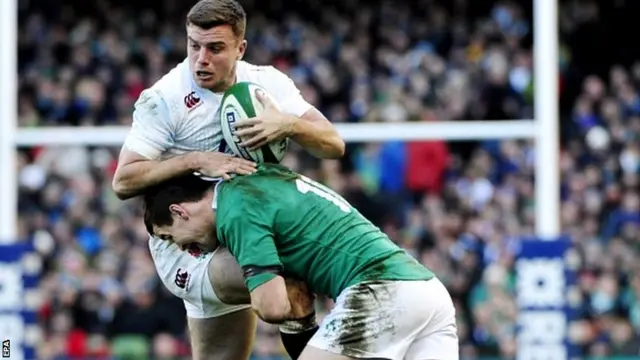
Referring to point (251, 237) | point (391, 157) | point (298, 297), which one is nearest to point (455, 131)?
point (391, 157)

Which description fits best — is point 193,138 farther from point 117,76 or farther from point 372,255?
point 117,76

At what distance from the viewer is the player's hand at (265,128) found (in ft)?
20.1

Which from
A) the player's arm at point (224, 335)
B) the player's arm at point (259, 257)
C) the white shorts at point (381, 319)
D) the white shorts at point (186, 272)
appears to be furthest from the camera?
the player's arm at point (224, 335)

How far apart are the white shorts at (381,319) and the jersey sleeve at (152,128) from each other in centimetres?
103

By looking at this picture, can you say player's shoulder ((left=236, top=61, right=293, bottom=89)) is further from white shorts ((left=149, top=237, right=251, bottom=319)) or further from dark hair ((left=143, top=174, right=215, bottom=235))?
white shorts ((left=149, top=237, right=251, bottom=319))

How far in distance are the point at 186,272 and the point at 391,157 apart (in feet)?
26.3

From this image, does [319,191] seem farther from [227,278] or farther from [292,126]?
[227,278]

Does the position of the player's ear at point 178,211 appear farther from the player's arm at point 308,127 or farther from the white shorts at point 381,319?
the white shorts at point 381,319

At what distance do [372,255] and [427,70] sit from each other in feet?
33.2

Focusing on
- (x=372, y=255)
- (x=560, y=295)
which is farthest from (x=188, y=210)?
(x=560, y=295)

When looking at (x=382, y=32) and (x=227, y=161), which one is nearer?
(x=227, y=161)

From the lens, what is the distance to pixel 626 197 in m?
14.5

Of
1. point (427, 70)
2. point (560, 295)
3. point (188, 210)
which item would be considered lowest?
point (560, 295)

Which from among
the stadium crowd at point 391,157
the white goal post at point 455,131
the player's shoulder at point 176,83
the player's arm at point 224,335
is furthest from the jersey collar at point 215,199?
the stadium crowd at point 391,157
